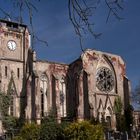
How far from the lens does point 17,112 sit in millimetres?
54938

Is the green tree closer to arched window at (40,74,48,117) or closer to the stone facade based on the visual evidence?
the stone facade

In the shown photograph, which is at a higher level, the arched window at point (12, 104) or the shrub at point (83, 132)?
the arched window at point (12, 104)

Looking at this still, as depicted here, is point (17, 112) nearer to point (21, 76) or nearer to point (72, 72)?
point (21, 76)

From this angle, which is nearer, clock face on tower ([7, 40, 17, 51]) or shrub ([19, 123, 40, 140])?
shrub ([19, 123, 40, 140])

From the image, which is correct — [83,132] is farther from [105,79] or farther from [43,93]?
[105,79]

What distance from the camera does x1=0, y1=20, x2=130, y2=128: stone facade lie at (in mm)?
55062

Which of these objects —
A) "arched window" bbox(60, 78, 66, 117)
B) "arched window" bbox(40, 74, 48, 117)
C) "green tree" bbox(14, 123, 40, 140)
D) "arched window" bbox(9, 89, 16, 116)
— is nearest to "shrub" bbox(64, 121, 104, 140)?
"green tree" bbox(14, 123, 40, 140)

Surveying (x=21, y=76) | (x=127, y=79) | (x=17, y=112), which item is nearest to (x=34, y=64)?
(x=21, y=76)

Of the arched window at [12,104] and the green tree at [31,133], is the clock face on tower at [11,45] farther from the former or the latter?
the green tree at [31,133]

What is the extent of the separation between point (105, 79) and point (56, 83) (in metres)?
8.43

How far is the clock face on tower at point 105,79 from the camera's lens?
2391 inches

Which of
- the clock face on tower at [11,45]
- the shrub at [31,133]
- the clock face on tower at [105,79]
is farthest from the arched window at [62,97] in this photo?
the shrub at [31,133]

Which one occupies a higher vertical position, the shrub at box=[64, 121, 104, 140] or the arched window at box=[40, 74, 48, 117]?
the arched window at box=[40, 74, 48, 117]

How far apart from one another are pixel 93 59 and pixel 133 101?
360 inches
